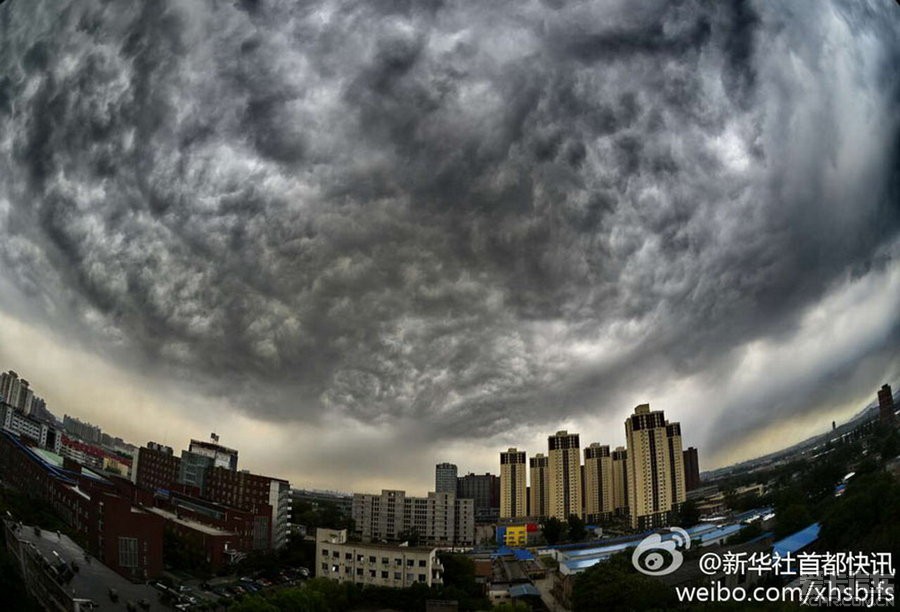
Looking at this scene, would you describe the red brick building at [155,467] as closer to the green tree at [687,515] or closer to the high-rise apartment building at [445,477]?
the high-rise apartment building at [445,477]

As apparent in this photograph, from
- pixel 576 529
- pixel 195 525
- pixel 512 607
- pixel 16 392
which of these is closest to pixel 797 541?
pixel 576 529

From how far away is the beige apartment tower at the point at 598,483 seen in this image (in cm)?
500

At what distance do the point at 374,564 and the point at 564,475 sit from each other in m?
1.70

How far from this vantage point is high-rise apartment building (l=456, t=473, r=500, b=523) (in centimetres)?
497

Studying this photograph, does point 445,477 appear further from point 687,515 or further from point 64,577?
point 64,577

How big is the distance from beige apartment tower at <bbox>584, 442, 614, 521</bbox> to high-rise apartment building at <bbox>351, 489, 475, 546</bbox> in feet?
3.19

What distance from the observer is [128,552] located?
15.9 feet

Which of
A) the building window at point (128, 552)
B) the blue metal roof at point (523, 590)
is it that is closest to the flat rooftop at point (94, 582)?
the building window at point (128, 552)

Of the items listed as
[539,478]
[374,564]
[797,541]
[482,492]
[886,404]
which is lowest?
[374,564]

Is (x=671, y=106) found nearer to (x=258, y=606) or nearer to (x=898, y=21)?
(x=898, y=21)

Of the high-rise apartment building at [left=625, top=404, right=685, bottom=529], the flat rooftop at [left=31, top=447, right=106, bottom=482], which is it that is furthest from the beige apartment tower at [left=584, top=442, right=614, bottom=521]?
the flat rooftop at [left=31, top=447, right=106, bottom=482]

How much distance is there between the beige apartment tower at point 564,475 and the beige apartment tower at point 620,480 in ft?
0.97

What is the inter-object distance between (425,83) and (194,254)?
2.50 metres

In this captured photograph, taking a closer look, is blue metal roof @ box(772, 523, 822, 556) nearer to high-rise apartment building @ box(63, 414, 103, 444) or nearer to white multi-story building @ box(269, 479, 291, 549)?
white multi-story building @ box(269, 479, 291, 549)
